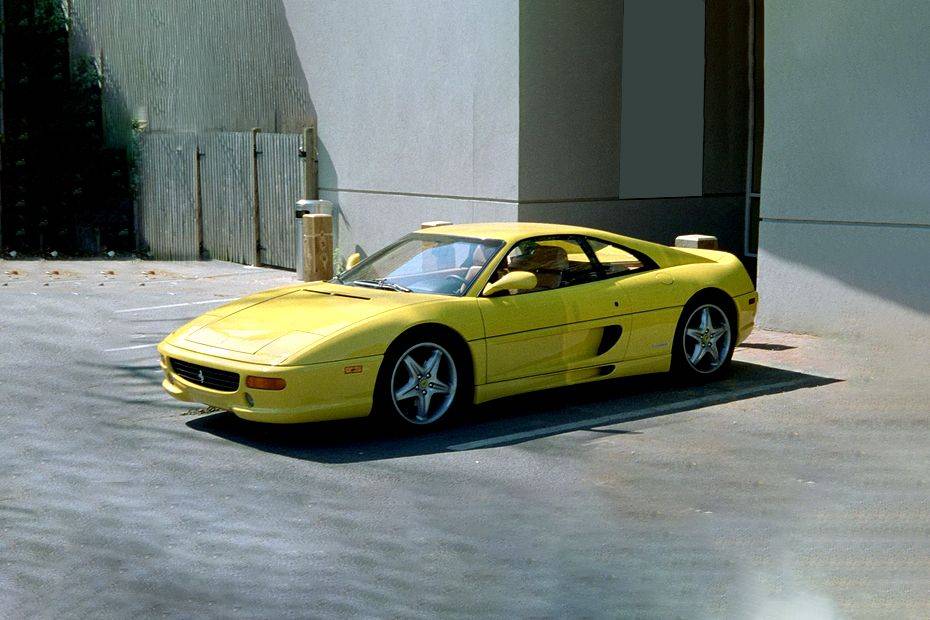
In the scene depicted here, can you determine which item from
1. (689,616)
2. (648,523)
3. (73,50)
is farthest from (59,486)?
(73,50)

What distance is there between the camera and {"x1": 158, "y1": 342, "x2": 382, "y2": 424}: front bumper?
7.93 metres

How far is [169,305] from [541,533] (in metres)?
9.59

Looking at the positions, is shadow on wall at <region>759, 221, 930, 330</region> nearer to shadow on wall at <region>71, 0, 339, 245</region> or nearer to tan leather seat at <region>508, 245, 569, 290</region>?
tan leather seat at <region>508, 245, 569, 290</region>

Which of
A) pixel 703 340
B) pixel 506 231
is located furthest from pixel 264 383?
pixel 703 340

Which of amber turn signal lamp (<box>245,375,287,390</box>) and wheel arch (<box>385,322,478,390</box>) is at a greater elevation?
wheel arch (<box>385,322,478,390</box>)

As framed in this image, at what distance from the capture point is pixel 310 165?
18250mm

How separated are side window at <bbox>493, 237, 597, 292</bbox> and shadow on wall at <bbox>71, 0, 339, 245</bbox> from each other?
8.95 metres

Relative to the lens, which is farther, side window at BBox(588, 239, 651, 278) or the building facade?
the building facade

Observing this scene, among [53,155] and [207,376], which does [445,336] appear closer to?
[207,376]

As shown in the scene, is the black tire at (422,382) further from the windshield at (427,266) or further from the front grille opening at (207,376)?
the front grille opening at (207,376)

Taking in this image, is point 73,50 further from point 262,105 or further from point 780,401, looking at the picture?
point 780,401

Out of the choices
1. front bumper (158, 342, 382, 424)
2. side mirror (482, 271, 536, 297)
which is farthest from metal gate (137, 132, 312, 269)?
front bumper (158, 342, 382, 424)

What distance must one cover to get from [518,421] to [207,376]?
2114 mm

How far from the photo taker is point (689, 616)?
17.1 feet
